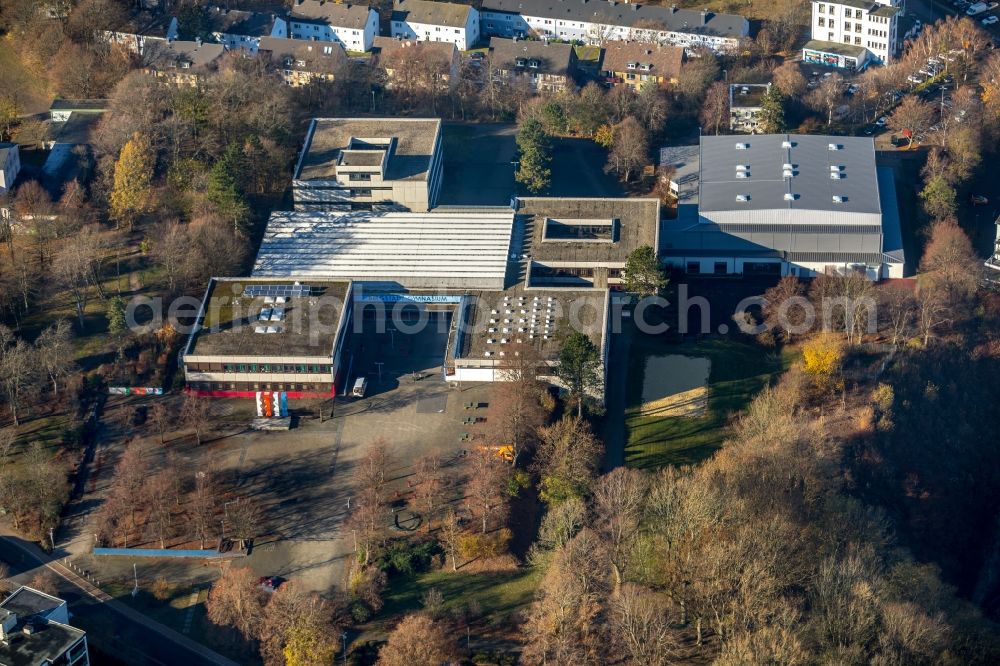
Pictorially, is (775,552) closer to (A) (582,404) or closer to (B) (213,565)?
(A) (582,404)

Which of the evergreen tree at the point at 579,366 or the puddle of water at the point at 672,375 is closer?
the evergreen tree at the point at 579,366

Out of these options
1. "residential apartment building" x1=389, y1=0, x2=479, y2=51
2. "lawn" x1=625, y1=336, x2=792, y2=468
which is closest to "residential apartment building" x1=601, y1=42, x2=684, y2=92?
"residential apartment building" x1=389, y1=0, x2=479, y2=51

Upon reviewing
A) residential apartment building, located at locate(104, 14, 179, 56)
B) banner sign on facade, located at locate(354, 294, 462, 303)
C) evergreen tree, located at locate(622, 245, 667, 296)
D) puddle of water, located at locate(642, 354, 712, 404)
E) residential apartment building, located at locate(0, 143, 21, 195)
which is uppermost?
residential apartment building, located at locate(104, 14, 179, 56)

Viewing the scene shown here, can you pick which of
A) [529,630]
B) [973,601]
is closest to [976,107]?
[973,601]

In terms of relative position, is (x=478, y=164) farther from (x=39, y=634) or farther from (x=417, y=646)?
(x=39, y=634)

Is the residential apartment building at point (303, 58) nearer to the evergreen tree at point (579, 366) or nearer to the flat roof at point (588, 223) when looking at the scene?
the flat roof at point (588, 223)

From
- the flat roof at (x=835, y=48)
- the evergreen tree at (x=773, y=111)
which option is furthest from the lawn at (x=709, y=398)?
the flat roof at (x=835, y=48)

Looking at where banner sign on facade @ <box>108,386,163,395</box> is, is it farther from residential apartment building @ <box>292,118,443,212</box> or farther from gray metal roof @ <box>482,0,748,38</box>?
gray metal roof @ <box>482,0,748,38</box>
